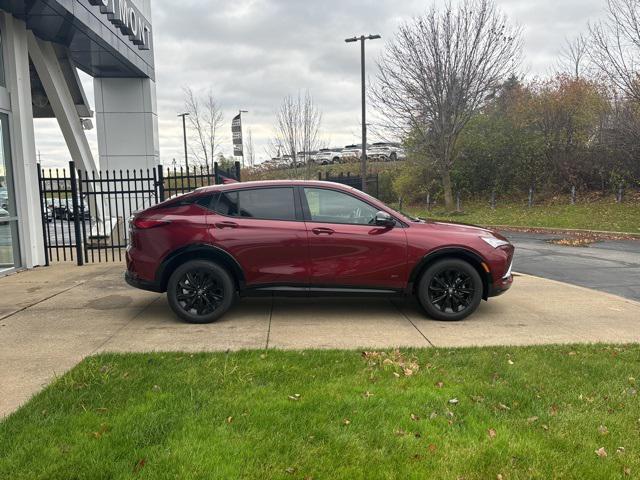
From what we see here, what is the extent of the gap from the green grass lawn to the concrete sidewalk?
11.4m

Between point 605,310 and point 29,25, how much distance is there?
11.5 m

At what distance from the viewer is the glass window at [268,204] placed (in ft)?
19.2

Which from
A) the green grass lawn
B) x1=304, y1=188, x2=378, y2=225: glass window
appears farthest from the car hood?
the green grass lawn

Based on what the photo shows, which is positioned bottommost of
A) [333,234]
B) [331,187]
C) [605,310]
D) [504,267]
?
[605,310]

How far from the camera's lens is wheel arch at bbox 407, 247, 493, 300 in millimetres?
5762

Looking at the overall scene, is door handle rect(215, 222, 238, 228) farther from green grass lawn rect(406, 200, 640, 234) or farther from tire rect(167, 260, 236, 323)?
green grass lawn rect(406, 200, 640, 234)

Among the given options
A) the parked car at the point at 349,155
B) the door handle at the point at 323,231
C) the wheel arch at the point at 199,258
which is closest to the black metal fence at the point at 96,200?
the wheel arch at the point at 199,258

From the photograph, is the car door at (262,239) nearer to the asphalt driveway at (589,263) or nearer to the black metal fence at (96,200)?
the black metal fence at (96,200)

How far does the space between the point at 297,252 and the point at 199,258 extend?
44.7 inches

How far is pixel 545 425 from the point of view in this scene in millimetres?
3328

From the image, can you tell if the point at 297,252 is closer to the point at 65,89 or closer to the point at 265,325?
the point at 265,325

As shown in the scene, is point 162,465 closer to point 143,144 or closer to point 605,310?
point 605,310

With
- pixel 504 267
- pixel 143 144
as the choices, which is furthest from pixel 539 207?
pixel 504 267

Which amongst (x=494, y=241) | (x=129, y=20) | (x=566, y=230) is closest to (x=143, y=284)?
(x=494, y=241)
